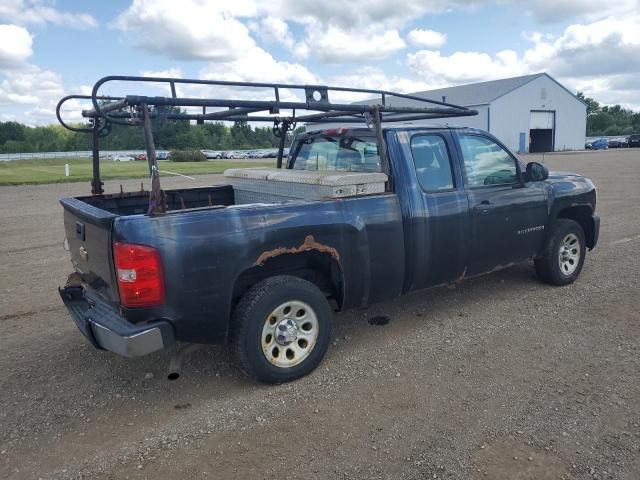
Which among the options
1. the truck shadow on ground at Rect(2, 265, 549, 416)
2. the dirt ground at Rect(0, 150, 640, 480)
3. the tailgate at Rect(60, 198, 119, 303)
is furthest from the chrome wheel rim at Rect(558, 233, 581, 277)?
the tailgate at Rect(60, 198, 119, 303)

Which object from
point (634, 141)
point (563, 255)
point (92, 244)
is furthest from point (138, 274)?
point (634, 141)

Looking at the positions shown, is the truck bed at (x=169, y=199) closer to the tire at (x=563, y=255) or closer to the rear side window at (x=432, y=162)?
the rear side window at (x=432, y=162)

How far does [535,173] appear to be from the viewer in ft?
17.9

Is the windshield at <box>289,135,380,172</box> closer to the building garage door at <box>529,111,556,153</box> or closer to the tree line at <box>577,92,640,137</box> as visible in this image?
the building garage door at <box>529,111,556,153</box>

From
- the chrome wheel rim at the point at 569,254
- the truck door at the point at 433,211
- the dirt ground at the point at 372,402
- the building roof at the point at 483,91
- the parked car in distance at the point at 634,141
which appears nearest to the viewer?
the dirt ground at the point at 372,402

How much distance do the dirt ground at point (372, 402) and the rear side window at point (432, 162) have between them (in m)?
1.34

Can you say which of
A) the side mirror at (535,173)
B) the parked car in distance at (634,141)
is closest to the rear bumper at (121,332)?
the side mirror at (535,173)

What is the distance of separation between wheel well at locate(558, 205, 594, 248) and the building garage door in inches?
2014

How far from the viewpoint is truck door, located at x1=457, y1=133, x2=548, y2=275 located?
5.06 metres

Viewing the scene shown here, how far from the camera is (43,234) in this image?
1043 centimetres

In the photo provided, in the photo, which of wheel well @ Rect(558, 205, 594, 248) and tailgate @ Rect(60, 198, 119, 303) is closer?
tailgate @ Rect(60, 198, 119, 303)

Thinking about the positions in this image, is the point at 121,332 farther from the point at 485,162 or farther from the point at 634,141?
the point at 634,141

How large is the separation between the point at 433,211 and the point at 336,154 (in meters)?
1.20

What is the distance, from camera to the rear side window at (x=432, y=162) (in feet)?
15.5
